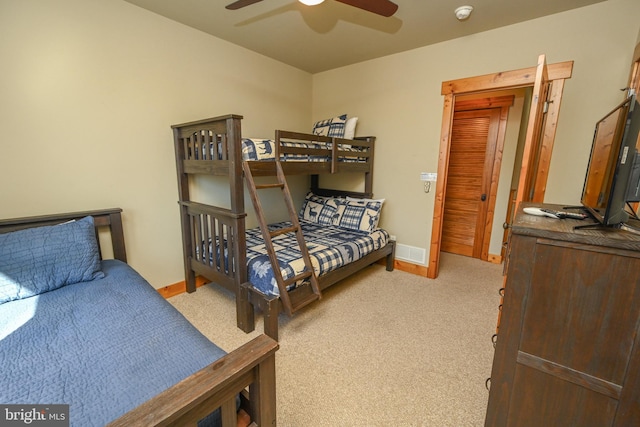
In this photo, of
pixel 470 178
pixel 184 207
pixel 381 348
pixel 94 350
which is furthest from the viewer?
pixel 470 178

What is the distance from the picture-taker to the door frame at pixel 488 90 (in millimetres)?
2334

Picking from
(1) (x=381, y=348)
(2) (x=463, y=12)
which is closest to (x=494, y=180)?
(2) (x=463, y=12)

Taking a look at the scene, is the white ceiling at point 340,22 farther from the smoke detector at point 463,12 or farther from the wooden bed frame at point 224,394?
the wooden bed frame at point 224,394

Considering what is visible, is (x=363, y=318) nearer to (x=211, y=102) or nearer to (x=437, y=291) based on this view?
(x=437, y=291)

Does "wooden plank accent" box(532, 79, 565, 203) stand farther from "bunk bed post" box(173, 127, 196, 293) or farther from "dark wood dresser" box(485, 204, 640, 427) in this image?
"bunk bed post" box(173, 127, 196, 293)

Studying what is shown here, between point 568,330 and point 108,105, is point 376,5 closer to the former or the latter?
point 568,330

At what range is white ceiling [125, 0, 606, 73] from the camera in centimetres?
219

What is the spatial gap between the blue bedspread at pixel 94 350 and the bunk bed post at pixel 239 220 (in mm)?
669

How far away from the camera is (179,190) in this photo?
2.66m

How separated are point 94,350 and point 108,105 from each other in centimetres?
197

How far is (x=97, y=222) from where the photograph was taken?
214cm

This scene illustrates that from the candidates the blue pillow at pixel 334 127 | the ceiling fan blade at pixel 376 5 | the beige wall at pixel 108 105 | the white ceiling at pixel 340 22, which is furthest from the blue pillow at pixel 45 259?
the blue pillow at pixel 334 127

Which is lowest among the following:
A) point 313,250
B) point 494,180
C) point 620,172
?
point 313,250

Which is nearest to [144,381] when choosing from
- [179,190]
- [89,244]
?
[89,244]
